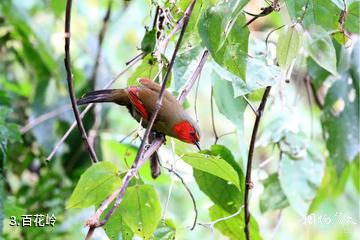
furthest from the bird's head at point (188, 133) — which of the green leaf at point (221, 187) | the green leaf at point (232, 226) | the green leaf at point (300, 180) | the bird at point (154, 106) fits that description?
the green leaf at point (300, 180)

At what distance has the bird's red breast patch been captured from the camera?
1.39 m

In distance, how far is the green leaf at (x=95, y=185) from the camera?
3.55 feet

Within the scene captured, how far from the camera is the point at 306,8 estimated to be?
44.0 inches

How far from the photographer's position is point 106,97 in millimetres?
1429

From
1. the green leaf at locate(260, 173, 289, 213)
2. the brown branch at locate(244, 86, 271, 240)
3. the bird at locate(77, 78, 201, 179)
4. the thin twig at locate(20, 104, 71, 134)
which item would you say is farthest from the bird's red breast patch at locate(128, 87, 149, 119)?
the thin twig at locate(20, 104, 71, 134)

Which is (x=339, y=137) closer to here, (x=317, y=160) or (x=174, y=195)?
(x=317, y=160)

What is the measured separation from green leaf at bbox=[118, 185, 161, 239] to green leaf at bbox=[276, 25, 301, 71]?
31cm

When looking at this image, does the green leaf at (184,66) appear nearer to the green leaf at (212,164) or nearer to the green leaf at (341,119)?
the green leaf at (212,164)

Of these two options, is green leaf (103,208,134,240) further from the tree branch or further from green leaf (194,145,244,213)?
green leaf (194,145,244,213)

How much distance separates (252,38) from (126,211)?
568mm

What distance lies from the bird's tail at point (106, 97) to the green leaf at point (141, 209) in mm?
306

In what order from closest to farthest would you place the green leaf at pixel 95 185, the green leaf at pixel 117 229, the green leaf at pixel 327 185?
the green leaf at pixel 95 185, the green leaf at pixel 117 229, the green leaf at pixel 327 185

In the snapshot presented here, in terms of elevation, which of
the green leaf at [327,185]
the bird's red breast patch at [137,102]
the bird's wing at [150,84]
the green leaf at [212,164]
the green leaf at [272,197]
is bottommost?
the green leaf at [327,185]

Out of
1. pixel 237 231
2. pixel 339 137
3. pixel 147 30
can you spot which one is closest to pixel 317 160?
pixel 339 137
